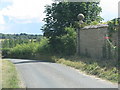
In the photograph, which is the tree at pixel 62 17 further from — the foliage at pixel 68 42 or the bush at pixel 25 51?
the bush at pixel 25 51

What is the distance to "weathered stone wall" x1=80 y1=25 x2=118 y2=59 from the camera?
54.7 feet

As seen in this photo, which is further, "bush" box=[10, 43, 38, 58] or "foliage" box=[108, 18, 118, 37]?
"bush" box=[10, 43, 38, 58]

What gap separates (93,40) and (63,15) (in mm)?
6495

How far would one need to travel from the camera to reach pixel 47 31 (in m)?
24.7

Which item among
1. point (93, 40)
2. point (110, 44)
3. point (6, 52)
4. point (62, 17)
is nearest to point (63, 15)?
point (62, 17)

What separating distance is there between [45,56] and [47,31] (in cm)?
253

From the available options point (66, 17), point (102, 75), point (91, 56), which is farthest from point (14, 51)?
point (102, 75)

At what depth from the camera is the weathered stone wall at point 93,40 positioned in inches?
657

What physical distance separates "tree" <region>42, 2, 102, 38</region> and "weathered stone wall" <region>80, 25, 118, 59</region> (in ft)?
12.0

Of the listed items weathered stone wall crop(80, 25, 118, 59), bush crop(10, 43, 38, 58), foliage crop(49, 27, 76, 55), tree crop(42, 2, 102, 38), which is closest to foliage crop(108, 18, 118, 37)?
weathered stone wall crop(80, 25, 118, 59)

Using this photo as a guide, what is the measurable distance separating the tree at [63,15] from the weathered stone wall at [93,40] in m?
3.66

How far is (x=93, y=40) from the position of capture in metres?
18.2

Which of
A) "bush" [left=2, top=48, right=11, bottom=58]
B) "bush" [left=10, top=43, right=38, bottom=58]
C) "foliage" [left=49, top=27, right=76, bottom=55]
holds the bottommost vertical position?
"bush" [left=2, top=48, right=11, bottom=58]

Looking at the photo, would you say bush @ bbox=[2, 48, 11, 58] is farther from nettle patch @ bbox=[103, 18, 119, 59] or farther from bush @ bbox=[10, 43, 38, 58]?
nettle patch @ bbox=[103, 18, 119, 59]
